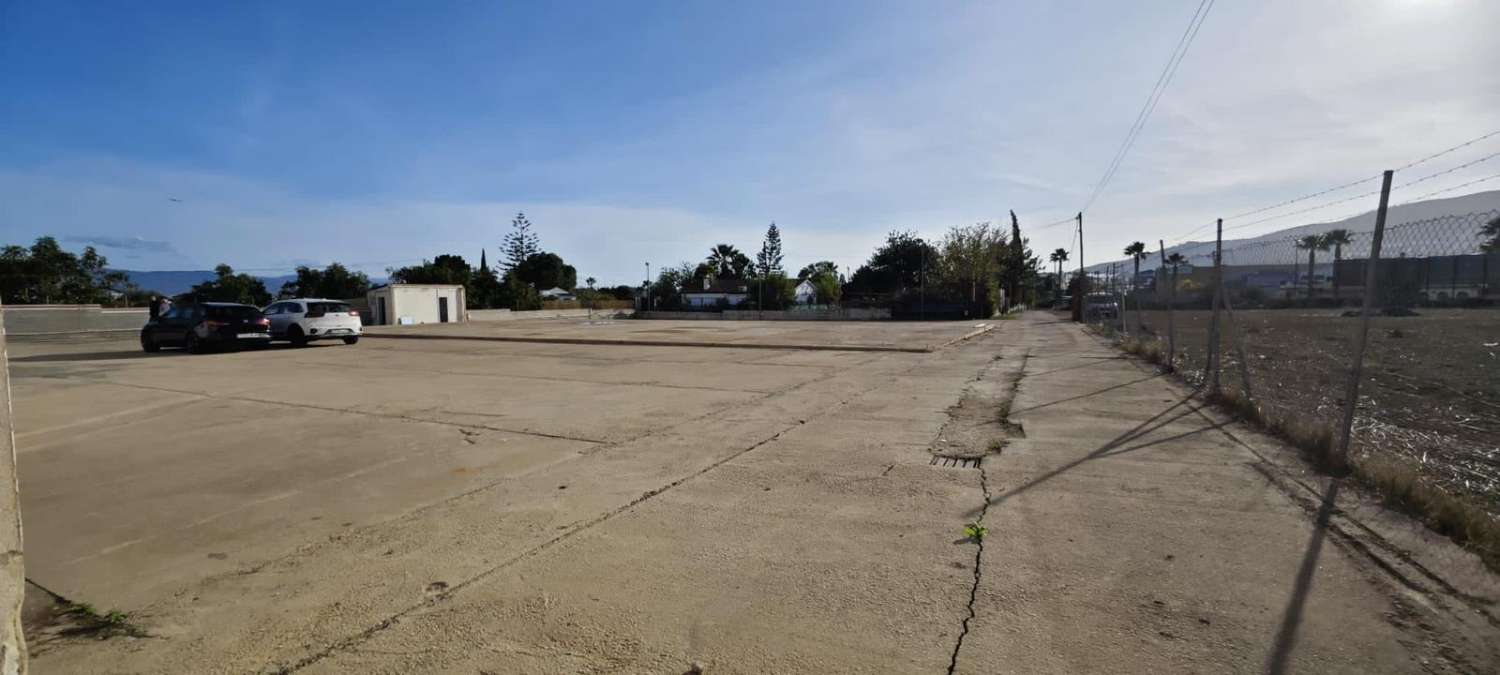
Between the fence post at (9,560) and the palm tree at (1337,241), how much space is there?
8.31 meters

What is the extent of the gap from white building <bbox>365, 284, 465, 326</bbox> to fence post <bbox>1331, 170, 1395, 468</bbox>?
140 feet

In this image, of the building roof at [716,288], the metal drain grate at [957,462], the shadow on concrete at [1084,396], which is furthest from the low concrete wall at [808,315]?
the metal drain grate at [957,462]

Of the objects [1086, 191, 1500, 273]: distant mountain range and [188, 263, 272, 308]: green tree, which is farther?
[188, 263, 272, 308]: green tree

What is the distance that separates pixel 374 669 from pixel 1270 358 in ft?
35.6

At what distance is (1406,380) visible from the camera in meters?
6.79

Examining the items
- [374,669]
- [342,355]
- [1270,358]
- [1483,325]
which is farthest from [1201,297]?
[342,355]

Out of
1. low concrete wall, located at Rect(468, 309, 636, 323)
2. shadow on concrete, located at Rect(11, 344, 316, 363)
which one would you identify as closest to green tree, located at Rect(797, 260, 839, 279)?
low concrete wall, located at Rect(468, 309, 636, 323)

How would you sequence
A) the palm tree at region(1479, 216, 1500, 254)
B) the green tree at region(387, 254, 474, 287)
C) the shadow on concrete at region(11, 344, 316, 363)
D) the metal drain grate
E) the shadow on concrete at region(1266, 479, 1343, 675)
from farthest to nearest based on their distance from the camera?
the green tree at region(387, 254, 474, 287) → the shadow on concrete at region(11, 344, 316, 363) → the metal drain grate → the palm tree at region(1479, 216, 1500, 254) → the shadow on concrete at region(1266, 479, 1343, 675)

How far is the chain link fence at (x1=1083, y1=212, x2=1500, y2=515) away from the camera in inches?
185

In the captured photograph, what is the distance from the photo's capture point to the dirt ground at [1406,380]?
4.87 meters

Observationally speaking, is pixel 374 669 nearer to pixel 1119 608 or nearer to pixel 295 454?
pixel 1119 608

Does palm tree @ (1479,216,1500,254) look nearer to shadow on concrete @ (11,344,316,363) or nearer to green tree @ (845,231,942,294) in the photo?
Result: shadow on concrete @ (11,344,316,363)

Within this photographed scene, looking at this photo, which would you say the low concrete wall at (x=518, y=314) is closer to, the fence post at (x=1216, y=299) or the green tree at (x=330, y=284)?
the green tree at (x=330, y=284)

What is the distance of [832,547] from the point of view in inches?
145
